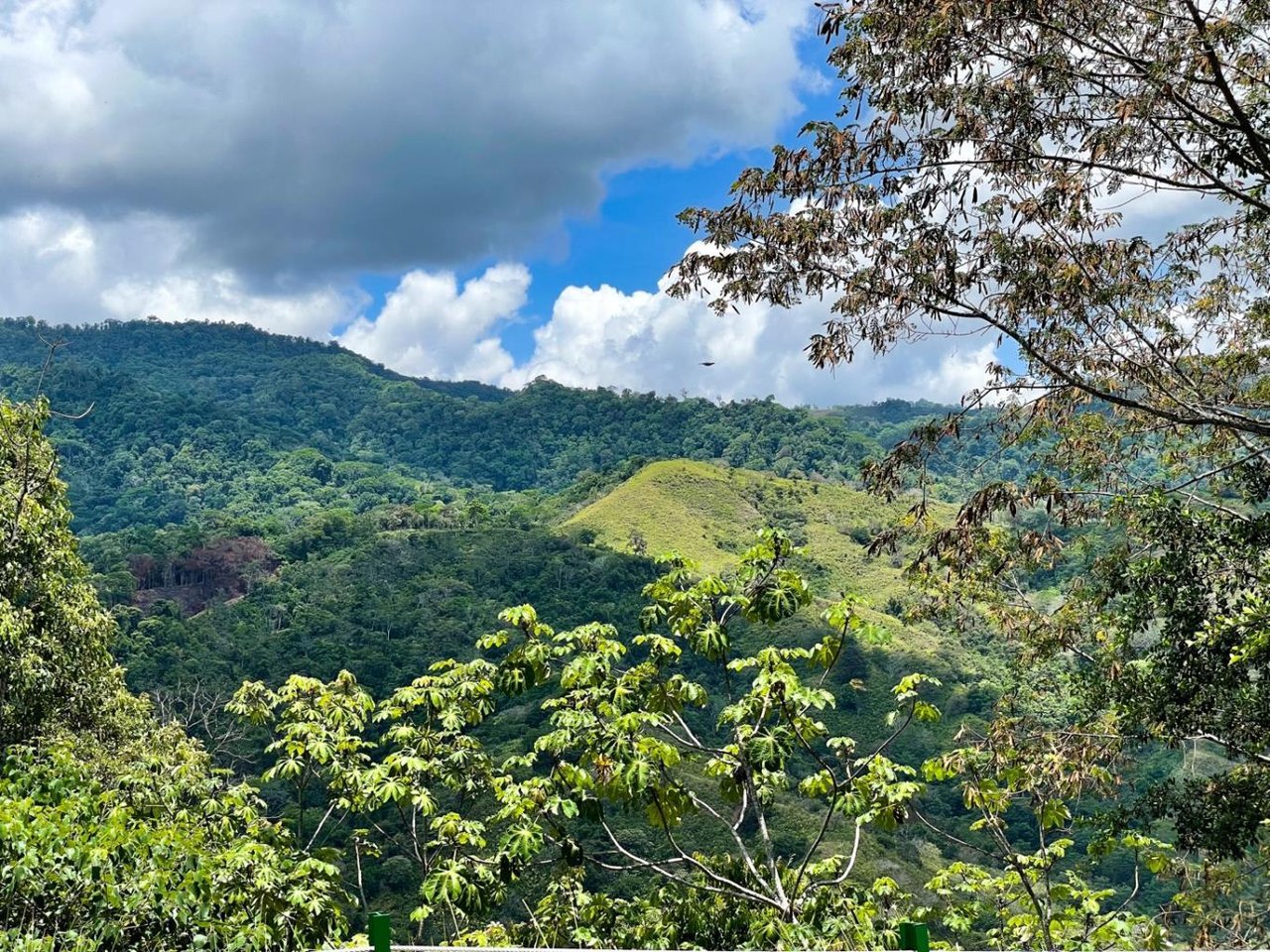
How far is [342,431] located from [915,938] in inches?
4872

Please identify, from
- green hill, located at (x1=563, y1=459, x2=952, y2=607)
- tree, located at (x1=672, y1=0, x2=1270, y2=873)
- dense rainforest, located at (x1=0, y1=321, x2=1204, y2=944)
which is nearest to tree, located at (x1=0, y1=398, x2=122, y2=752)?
dense rainforest, located at (x1=0, y1=321, x2=1204, y2=944)

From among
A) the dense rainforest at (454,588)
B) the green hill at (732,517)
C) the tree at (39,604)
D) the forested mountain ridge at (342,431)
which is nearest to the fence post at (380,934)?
the dense rainforest at (454,588)

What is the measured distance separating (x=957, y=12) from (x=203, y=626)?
1821 inches

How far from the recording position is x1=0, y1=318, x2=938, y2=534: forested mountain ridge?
8662cm

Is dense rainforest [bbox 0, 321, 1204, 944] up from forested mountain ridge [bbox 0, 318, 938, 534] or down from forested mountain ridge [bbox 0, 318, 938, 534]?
down

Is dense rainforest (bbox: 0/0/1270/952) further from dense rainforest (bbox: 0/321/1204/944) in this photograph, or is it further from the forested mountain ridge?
the forested mountain ridge

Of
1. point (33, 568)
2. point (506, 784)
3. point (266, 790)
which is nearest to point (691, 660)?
point (266, 790)

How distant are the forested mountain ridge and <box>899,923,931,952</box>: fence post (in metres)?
69.7

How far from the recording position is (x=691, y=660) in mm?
45562

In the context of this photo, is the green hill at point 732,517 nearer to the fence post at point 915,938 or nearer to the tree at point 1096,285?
the tree at point 1096,285

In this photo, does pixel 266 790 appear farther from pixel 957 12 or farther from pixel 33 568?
pixel 957 12

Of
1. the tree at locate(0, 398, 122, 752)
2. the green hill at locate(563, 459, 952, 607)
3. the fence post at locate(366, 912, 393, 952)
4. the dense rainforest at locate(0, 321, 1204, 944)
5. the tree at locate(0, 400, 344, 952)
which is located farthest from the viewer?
the green hill at locate(563, 459, 952, 607)

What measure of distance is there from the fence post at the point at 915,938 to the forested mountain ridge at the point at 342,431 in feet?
229

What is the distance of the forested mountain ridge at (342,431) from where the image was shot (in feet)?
284
